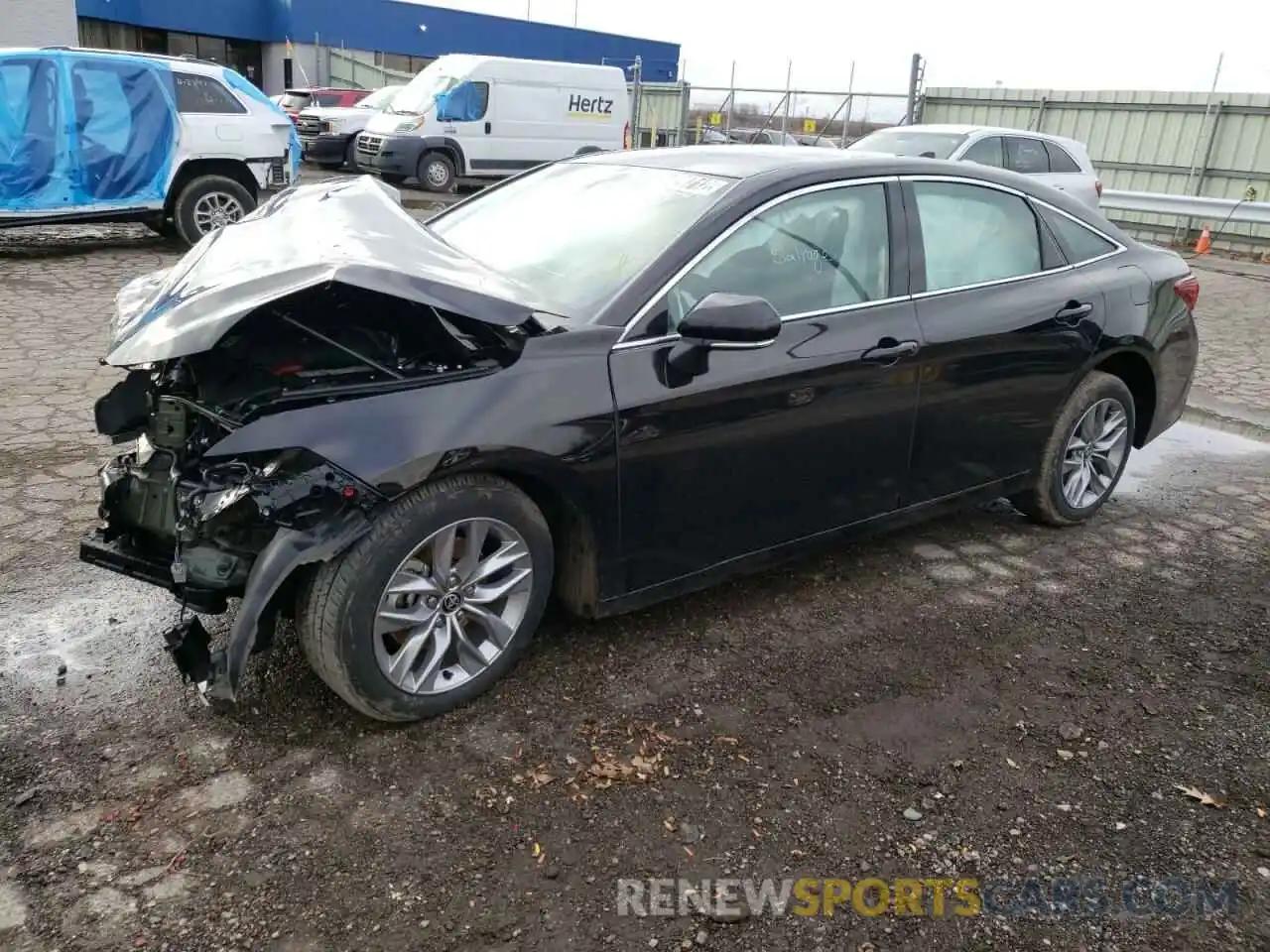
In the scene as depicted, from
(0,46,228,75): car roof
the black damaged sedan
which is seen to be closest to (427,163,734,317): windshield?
the black damaged sedan

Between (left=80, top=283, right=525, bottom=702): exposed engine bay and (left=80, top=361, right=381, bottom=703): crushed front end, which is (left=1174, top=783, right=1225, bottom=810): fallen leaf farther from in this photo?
(left=80, top=361, right=381, bottom=703): crushed front end

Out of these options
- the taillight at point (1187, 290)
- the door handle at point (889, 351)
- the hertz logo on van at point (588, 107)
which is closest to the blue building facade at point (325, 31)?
the hertz logo on van at point (588, 107)

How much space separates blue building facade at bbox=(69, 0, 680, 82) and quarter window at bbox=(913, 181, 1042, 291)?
106 feet

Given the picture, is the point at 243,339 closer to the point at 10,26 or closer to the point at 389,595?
the point at 389,595

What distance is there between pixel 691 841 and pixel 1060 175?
1214 cm

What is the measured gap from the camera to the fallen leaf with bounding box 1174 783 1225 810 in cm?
282

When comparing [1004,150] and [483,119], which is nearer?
[1004,150]

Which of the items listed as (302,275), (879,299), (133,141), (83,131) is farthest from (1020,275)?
(83,131)

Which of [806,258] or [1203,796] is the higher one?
[806,258]

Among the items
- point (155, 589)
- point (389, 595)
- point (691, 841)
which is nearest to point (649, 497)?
point (389, 595)

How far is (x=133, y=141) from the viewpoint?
9602 millimetres

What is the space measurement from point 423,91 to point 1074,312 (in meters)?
15.4

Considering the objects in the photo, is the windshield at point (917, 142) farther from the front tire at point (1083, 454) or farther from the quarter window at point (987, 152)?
the front tire at point (1083, 454)

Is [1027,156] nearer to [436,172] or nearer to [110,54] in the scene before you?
[436,172]
